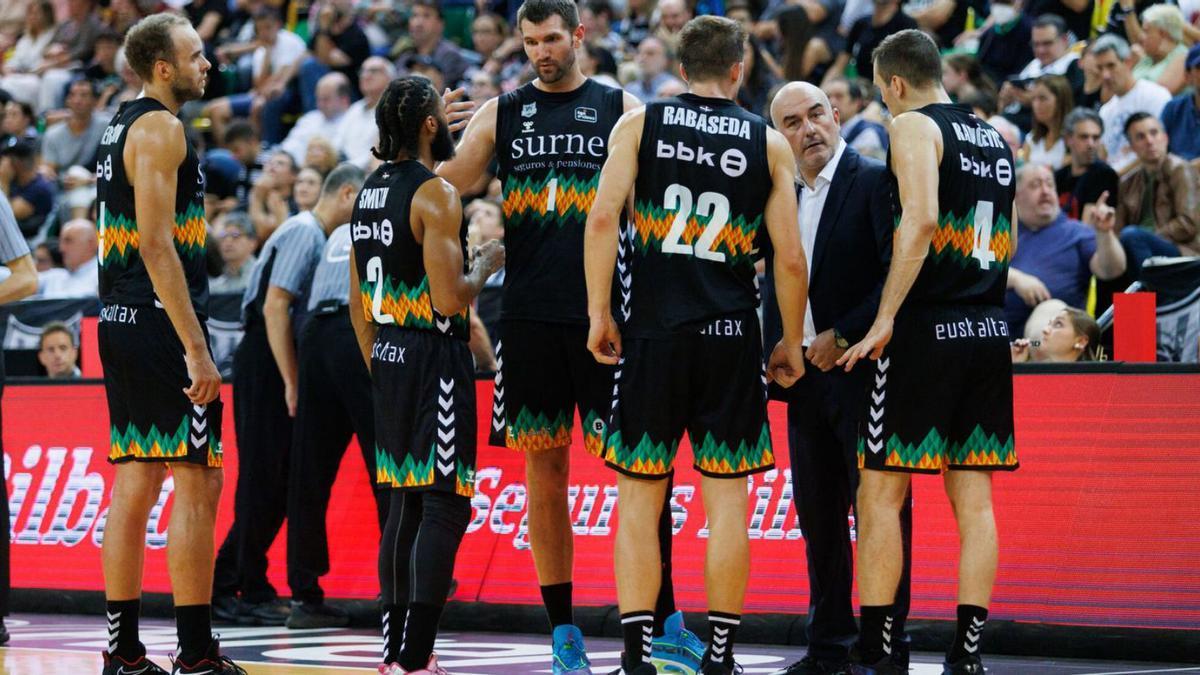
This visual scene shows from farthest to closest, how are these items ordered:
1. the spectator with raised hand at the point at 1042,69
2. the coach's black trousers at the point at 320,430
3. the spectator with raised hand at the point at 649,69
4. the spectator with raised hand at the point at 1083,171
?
the spectator with raised hand at the point at 649,69, the spectator with raised hand at the point at 1042,69, the spectator with raised hand at the point at 1083,171, the coach's black trousers at the point at 320,430

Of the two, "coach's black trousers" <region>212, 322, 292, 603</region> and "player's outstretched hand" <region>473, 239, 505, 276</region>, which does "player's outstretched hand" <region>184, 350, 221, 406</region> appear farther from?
"coach's black trousers" <region>212, 322, 292, 603</region>

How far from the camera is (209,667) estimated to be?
624 cm

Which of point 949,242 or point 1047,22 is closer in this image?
point 949,242

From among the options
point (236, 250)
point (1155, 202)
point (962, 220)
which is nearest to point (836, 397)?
point (962, 220)

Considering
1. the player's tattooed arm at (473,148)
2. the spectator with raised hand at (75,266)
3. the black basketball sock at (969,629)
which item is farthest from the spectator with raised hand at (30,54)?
the black basketball sock at (969,629)

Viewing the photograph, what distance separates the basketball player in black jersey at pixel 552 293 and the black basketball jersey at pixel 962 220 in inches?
47.7

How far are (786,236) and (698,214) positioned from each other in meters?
0.35

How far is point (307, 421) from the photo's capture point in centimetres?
868

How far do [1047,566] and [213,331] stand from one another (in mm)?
6682

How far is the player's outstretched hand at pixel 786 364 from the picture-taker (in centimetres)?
614

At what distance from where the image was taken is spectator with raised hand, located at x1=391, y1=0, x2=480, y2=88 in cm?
1653

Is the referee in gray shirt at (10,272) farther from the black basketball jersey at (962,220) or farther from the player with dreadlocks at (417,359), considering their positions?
the black basketball jersey at (962,220)

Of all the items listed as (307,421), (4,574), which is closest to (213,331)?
(307,421)

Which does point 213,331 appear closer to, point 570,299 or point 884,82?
point 570,299
